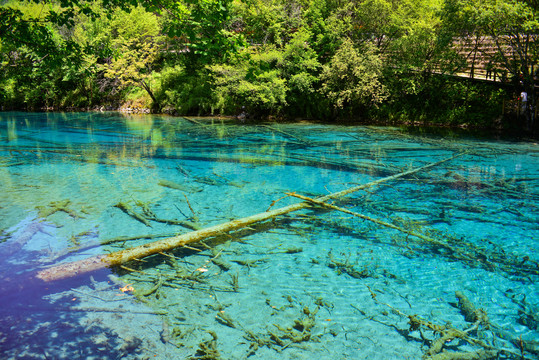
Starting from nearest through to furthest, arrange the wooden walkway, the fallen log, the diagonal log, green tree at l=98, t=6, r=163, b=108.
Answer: the fallen log < the diagonal log < the wooden walkway < green tree at l=98, t=6, r=163, b=108

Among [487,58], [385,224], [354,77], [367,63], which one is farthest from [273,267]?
[487,58]

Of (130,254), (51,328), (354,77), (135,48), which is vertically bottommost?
(51,328)

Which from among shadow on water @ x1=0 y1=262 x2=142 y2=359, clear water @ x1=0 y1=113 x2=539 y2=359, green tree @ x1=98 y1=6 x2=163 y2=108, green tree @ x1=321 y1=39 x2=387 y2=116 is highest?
green tree @ x1=98 y1=6 x2=163 y2=108

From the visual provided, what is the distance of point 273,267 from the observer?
4469mm

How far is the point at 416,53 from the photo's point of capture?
19203 mm

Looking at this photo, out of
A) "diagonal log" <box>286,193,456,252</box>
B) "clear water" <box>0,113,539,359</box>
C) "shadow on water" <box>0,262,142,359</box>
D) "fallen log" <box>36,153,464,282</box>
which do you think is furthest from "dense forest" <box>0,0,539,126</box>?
"shadow on water" <box>0,262,142,359</box>

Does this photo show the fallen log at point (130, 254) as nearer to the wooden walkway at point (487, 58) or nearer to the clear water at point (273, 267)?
the clear water at point (273, 267)

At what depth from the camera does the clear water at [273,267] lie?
3133mm

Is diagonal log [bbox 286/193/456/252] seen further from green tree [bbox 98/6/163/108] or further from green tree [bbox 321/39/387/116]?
green tree [bbox 98/6/163/108]

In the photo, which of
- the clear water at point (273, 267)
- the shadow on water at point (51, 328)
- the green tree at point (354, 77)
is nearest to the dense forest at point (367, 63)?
the green tree at point (354, 77)

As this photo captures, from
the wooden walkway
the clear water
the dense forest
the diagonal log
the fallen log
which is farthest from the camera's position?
the wooden walkway

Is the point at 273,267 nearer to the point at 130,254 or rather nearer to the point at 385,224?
the point at 130,254

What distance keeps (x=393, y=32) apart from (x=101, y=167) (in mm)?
17801

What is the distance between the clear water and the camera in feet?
10.3
